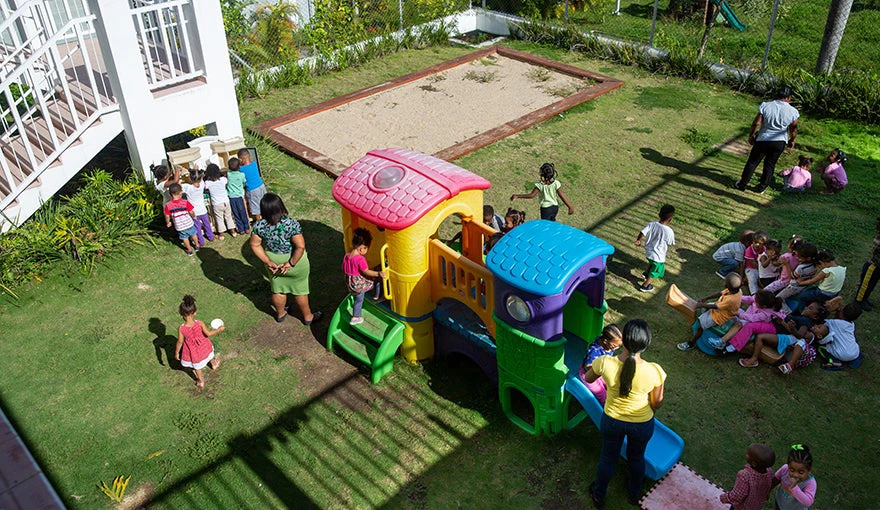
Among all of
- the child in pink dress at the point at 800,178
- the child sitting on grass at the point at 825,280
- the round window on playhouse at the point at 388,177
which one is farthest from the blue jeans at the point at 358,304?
the child in pink dress at the point at 800,178

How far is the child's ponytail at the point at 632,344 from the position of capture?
15.5 feet

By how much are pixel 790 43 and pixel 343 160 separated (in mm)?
10523

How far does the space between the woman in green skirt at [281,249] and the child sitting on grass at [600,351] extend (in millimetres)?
2923

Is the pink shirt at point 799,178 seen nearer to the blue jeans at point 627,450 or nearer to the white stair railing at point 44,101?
the blue jeans at point 627,450

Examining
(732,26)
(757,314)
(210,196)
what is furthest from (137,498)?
Answer: (732,26)

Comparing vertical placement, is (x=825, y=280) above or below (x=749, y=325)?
above

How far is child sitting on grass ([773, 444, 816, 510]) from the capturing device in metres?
4.65

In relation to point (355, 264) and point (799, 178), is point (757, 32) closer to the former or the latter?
point (799, 178)

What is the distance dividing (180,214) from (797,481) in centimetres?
673

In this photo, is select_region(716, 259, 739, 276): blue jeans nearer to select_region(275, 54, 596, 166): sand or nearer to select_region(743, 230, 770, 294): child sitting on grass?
select_region(743, 230, 770, 294): child sitting on grass

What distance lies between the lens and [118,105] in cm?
884

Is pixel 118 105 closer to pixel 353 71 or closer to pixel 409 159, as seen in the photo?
pixel 409 159

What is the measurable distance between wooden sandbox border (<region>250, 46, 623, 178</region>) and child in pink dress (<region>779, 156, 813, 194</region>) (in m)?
3.93

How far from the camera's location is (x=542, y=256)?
5422mm
